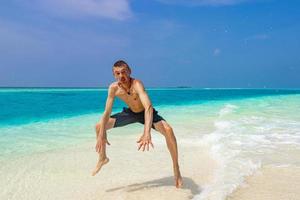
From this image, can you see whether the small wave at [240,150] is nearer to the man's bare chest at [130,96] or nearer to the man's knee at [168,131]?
the man's knee at [168,131]

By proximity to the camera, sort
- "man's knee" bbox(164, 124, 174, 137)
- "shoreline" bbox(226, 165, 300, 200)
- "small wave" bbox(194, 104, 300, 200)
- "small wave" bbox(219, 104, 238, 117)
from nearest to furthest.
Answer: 1. "shoreline" bbox(226, 165, 300, 200)
2. "man's knee" bbox(164, 124, 174, 137)
3. "small wave" bbox(194, 104, 300, 200)
4. "small wave" bbox(219, 104, 238, 117)

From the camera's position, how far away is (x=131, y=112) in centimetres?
448

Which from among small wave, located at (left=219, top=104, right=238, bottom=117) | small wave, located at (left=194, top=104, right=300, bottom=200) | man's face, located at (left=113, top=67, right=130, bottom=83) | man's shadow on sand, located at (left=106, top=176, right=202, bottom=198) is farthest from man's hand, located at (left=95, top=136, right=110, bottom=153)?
small wave, located at (left=219, top=104, right=238, bottom=117)

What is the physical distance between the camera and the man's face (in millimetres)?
4039

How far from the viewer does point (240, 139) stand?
310 inches

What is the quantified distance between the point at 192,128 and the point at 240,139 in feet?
8.08

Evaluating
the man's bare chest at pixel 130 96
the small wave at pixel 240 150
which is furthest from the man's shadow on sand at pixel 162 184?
the man's bare chest at pixel 130 96

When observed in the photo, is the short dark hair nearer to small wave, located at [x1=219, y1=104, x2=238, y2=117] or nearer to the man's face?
the man's face

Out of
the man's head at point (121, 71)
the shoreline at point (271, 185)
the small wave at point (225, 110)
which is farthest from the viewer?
the small wave at point (225, 110)

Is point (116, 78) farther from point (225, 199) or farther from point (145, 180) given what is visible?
point (225, 199)

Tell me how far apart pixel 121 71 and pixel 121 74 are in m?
0.03

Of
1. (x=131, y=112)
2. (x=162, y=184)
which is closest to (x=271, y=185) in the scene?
(x=162, y=184)

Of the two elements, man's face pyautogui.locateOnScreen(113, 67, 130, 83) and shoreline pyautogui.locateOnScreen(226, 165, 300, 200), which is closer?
shoreline pyautogui.locateOnScreen(226, 165, 300, 200)

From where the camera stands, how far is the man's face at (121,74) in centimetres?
→ 404
